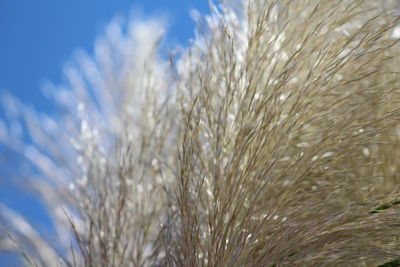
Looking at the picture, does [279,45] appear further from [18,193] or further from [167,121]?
[18,193]

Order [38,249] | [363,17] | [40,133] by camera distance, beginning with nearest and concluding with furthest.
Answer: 1. [363,17]
2. [38,249]
3. [40,133]

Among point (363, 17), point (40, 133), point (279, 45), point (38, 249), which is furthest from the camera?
point (40, 133)

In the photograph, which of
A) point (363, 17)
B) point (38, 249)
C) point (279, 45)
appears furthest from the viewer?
point (38, 249)

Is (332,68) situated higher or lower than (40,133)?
lower

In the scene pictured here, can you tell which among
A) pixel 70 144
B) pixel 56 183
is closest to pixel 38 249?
pixel 56 183

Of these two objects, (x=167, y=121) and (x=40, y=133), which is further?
(x=40, y=133)

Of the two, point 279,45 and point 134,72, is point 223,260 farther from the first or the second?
point 134,72

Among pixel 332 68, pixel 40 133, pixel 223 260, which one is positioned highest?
pixel 40 133

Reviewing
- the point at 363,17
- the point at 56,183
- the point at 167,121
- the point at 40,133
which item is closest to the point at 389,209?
the point at 363,17

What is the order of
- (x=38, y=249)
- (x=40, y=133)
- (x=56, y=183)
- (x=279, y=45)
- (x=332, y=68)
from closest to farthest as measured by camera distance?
1. (x=332, y=68)
2. (x=279, y=45)
3. (x=38, y=249)
4. (x=56, y=183)
5. (x=40, y=133)
